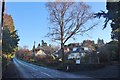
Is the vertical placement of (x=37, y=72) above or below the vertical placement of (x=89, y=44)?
below

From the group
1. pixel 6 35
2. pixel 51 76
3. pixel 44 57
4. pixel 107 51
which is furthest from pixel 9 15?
pixel 107 51

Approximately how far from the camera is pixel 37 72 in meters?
12.6

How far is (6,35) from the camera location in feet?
38.4

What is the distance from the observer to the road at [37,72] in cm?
1239

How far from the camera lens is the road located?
1239cm

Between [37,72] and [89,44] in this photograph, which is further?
[37,72]

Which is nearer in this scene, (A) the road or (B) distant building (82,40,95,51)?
(B) distant building (82,40,95,51)

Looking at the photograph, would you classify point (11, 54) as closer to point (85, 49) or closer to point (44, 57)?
point (44, 57)

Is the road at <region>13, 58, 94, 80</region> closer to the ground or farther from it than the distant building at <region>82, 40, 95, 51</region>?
closer to the ground

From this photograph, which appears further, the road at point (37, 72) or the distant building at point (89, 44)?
the road at point (37, 72)

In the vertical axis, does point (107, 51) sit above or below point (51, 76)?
above

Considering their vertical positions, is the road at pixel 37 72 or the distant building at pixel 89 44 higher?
the distant building at pixel 89 44

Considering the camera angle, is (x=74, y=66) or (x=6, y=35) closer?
(x=6, y=35)

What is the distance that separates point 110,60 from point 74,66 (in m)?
1.57
